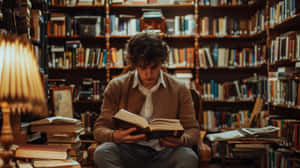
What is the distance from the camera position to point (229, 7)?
3975 mm

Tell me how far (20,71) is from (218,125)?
3.17m

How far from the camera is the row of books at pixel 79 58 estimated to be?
3.72 metres

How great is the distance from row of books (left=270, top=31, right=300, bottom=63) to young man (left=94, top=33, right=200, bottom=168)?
4.45ft

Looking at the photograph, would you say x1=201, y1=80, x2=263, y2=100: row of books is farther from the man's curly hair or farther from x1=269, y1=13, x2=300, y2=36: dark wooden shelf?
the man's curly hair

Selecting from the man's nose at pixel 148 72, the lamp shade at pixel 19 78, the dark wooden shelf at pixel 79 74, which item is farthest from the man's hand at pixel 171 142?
the dark wooden shelf at pixel 79 74

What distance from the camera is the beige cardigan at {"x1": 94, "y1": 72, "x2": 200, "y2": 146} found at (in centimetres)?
175

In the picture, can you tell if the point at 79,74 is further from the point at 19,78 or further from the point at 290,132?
the point at 19,78

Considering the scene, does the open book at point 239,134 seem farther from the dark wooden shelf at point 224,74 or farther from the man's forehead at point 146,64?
the dark wooden shelf at point 224,74

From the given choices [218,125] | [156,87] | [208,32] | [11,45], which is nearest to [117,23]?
[208,32]

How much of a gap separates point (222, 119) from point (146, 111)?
2173 mm

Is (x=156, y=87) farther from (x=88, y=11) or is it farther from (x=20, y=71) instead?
(x=88, y=11)

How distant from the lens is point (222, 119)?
3744 mm

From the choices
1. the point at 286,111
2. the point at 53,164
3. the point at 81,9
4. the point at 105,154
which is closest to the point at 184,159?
the point at 105,154

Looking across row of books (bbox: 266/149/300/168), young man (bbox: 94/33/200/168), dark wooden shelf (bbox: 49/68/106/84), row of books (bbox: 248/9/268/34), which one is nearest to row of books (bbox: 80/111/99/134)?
dark wooden shelf (bbox: 49/68/106/84)
